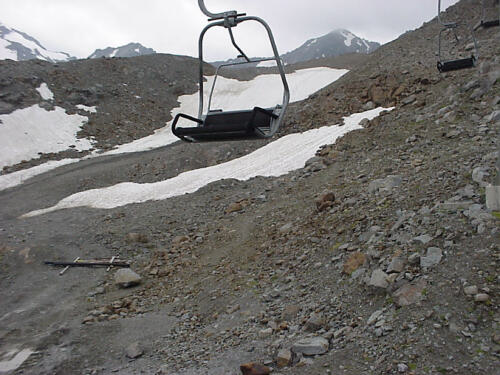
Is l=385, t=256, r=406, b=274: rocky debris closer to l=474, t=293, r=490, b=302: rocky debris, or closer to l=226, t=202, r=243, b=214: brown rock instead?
l=474, t=293, r=490, b=302: rocky debris

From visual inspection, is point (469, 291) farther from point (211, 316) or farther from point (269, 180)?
point (269, 180)

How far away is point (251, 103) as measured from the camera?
2988 cm

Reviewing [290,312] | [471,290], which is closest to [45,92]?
[290,312]

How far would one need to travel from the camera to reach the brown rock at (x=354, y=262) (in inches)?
244

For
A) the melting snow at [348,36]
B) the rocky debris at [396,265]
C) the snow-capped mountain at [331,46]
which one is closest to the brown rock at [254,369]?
the rocky debris at [396,265]

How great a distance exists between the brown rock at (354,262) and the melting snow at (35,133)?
1971cm

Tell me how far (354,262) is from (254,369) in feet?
7.38

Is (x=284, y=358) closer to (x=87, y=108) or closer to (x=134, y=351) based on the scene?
(x=134, y=351)

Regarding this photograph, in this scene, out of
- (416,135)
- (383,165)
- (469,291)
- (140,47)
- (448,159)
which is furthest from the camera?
(140,47)

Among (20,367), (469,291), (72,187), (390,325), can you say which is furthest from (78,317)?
(72,187)

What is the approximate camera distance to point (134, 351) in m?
6.30

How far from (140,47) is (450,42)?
10347cm

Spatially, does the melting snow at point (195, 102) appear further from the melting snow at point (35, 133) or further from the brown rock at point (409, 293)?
the brown rock at point (409, 293)

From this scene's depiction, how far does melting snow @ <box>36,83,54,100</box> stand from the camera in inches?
1048
